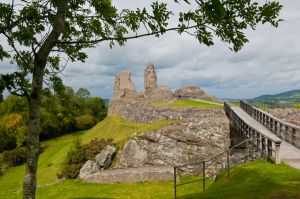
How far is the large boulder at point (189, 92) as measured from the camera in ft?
253

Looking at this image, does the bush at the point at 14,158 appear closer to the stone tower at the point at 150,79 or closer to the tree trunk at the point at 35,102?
the stone tower at the point at 150,79

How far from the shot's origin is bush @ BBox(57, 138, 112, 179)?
42.1 meters

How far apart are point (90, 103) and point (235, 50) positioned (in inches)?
4086

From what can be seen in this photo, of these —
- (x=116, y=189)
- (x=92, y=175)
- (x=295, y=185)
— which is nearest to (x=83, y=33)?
(x=295, y=185)

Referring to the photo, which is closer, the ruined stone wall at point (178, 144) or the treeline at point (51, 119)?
the ruined stone wall at point (178, 144)

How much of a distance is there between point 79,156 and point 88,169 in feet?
9.91

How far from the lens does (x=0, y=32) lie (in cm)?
1226

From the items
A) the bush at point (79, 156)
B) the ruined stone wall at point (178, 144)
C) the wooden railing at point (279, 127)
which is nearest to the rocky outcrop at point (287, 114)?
the wooden railing at point (279, 127)

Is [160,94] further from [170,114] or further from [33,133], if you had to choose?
[33,133]

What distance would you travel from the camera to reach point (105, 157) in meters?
41.3

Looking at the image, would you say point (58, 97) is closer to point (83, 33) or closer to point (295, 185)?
point (83, 33)

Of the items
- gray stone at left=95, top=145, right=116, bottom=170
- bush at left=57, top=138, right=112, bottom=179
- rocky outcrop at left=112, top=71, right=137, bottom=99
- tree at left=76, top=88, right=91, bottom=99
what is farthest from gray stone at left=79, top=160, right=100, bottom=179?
tree at left=76, top=88, right=91, bottom=99

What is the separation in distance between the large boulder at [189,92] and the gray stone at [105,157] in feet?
118

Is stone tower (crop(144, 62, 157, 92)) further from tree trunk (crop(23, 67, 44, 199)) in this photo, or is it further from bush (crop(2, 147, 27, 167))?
tree trunk (crop(23, 67, 44, 199))
